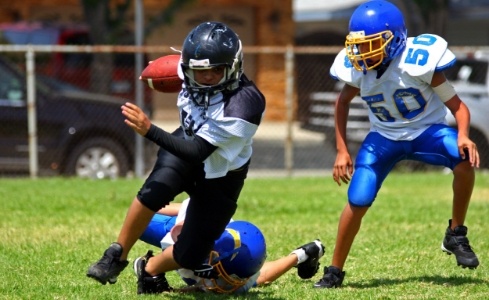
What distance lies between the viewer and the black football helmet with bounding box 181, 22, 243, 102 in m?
5.07

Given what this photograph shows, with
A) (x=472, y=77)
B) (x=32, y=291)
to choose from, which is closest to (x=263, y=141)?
(x=472, y=77)

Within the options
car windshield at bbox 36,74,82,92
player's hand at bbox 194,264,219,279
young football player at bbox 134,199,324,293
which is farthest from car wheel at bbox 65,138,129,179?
player's hand at bbox 194,264,219,279

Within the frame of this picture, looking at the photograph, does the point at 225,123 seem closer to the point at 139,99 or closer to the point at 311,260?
the point at 311,260

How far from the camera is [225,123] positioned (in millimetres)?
5086

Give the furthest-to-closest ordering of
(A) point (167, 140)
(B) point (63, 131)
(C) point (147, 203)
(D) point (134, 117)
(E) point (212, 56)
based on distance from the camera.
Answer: (B) point (63, 131) → (C) point (147, 203) → (E) point (212, 56) → (A) point (167, 140) → (D) point (134, 117)

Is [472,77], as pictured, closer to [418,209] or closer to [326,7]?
[418,209]

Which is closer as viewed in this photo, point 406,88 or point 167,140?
point 167,140

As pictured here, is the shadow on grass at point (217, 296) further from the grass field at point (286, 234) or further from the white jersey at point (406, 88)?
the white jersey at point (406, 88)

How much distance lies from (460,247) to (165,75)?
80.9 inches

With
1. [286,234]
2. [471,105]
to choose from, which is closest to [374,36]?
[286,234]

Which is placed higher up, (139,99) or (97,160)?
(139,99)

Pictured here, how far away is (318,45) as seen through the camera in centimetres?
2498

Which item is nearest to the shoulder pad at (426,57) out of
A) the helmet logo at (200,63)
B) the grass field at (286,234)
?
the grass field at (286,234)

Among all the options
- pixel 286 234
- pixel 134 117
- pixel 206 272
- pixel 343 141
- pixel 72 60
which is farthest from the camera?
pixel 72 60
